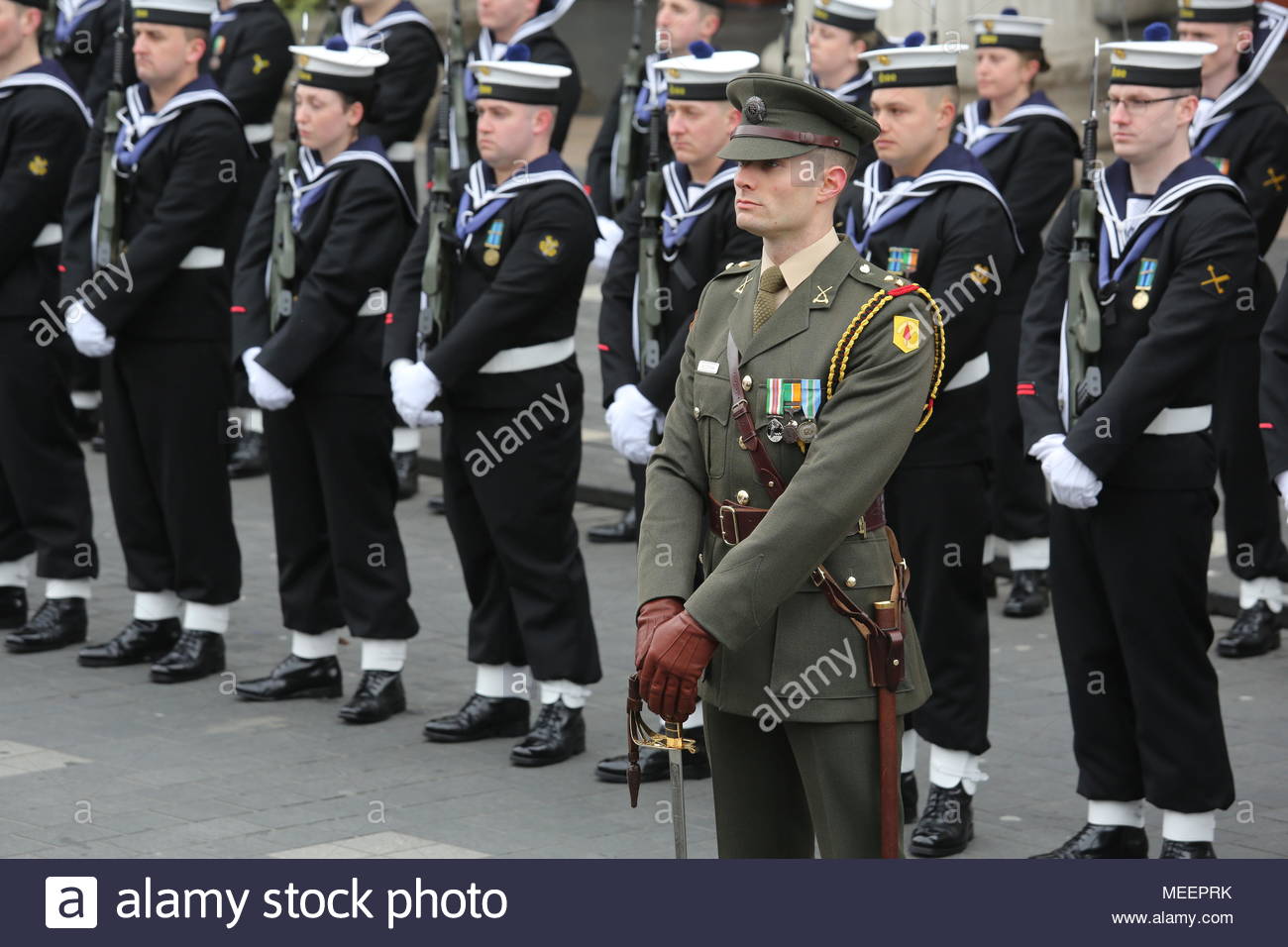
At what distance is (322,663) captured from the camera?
296 inches

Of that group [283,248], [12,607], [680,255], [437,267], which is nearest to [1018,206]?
[680,255]

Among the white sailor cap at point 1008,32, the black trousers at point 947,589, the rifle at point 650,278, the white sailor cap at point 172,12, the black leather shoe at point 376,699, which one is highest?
the white sailor cap at point 172,12

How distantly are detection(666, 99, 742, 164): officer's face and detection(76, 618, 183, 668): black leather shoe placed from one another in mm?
2791

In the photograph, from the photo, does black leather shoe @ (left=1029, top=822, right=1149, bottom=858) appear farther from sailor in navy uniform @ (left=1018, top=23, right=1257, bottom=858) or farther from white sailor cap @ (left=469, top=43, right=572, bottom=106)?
white sailor cap @ (left=469, top=43, right=572, bottom=106)

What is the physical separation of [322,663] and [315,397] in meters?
0.97

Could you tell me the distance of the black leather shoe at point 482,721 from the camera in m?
7.01

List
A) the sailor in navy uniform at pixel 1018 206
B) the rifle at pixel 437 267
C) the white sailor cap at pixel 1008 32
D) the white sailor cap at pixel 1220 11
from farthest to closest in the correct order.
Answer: the white sailor cap at pixel 1008 32 → the sailor in navy uniform at pixel 1018 206 → the white sailor cap at pixel 1220 11 → the rifle at pixel 437 267

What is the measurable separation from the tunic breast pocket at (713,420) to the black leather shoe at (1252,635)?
412 centimetres

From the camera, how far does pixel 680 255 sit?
6.74 m

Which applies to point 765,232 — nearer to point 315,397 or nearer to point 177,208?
point 315,397

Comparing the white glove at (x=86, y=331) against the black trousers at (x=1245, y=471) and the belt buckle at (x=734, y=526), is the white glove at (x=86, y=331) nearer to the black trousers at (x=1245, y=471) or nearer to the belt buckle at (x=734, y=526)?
the belt buckle at (x=734, y=526)

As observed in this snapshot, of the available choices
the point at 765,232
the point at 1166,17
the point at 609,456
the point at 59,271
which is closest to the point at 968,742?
the point at 765,232

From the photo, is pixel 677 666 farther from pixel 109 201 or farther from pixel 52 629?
pixel 52 629

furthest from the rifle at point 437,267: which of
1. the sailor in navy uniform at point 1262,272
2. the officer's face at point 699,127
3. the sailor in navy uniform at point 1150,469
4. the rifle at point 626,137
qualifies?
the sailor in navy uniform at point 1262,272
